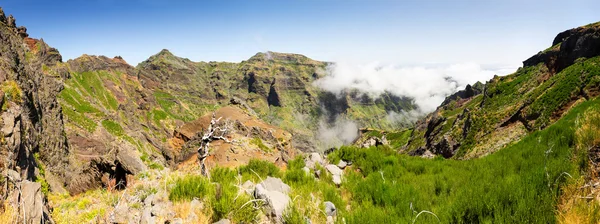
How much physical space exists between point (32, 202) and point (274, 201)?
189 inches

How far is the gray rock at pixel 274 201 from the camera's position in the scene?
530cm

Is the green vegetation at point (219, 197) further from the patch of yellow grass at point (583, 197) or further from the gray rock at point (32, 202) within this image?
the patch of yellow grass at point (583, 197)

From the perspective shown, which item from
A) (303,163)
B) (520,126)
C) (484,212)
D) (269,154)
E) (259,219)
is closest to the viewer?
(484,212)

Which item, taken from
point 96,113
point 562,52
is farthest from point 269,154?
point 96,113

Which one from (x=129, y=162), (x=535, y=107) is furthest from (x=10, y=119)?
(x=535, y=107)

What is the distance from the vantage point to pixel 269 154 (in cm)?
3033

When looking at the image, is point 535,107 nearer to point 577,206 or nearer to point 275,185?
point 577,206

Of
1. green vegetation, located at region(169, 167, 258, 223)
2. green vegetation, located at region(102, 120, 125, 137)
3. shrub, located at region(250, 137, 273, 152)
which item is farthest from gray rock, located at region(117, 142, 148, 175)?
green vegetation, located at region(102, 120, 125, 137)

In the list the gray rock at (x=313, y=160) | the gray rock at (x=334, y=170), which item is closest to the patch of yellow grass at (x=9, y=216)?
the gray rock at (x=334, y=170)

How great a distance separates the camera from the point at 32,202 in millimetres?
5543

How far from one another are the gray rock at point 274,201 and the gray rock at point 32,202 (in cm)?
394

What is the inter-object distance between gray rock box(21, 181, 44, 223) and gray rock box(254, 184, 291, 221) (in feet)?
12.9

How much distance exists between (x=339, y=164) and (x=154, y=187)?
687 centimetres

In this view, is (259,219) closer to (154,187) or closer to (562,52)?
(154,187)
